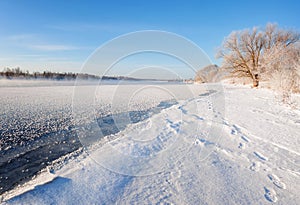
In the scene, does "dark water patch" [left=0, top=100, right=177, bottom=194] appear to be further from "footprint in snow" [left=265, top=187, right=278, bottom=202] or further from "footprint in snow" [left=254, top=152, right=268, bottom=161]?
"footprint in snow" [left=254, top=152, right=268, bottom=161]

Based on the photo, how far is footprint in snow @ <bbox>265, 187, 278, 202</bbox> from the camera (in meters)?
2.01

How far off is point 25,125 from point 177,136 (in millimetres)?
4736

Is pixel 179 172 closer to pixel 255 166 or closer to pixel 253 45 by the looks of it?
pixel 255 166

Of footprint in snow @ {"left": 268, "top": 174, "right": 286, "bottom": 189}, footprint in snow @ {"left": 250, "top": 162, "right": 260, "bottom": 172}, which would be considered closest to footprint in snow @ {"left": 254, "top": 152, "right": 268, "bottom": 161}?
footprint in snow @ {"left": 250, "top": 162, "right": 260, "bottom": 172}

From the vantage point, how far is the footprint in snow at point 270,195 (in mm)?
2006

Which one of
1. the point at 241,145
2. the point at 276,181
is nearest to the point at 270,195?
the point at 276,181

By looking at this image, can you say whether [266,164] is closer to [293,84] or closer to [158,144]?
[158,144]

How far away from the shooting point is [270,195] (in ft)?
6.81

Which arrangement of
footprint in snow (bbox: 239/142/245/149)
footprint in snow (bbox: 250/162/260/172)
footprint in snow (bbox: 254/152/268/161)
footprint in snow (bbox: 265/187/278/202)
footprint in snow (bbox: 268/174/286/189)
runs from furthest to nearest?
footprint in snow (bbox: 239/142/245/149)
footprint in snow (bbox: 254/152/268/161)
footprint in snow (bbox: 250/162/260/172)
footprint in snow (bbox: 268/174/286/189)
footprint in snow (bbox: 265/187/278/202)

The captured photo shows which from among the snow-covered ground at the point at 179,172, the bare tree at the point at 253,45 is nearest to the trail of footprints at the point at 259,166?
the snow-covered ground at the point at 179,172

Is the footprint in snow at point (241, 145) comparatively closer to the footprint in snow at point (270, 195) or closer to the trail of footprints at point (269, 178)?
the trail of footprints at point (269, 178)

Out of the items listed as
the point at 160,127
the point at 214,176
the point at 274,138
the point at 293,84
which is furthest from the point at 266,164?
the point at 293,84

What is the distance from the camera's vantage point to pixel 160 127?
191 inches

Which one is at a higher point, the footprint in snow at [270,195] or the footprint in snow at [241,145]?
the footprint in snow at [241,145]
